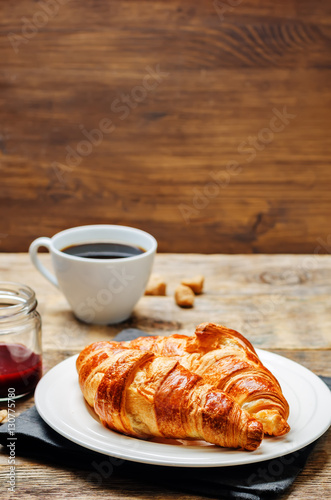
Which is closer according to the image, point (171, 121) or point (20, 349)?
point (20, 349)

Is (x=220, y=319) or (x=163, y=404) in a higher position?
(x=163, y=404)

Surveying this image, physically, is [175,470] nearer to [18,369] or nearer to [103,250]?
[18,369]

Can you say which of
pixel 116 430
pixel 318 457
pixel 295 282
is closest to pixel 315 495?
pixel 318 457

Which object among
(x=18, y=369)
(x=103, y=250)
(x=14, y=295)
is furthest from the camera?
(x=103, y=250)

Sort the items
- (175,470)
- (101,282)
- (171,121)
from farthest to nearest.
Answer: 1. (171,121)
2. (101,282)
3. (175,470)

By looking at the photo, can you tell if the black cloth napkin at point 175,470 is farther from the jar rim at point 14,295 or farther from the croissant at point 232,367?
the jar rim at point 14,295

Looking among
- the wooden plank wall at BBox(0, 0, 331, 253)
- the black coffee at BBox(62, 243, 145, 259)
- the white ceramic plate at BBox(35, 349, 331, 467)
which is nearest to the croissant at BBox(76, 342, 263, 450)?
the white ceramic plate at BBox(35, 349, 331, 467)

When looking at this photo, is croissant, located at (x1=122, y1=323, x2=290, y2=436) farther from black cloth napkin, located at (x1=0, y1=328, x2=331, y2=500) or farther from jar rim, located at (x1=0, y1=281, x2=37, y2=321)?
jar rim, located at (x1=0, y1=281, x2=37, y2=321)

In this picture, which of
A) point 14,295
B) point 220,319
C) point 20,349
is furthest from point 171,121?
point 20,349
